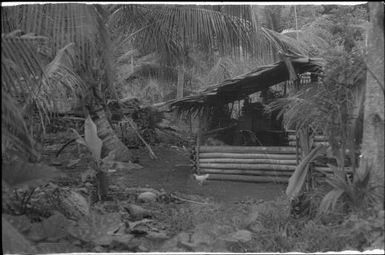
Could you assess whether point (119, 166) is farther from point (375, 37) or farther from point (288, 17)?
point (288, 17)

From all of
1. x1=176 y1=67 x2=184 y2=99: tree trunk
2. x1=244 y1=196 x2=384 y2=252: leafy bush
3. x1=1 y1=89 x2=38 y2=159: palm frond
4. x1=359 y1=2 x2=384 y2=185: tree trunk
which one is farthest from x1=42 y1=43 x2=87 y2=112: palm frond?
x1=176 y1=67 x2=184 y2=99: tree trunk

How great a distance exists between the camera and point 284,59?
6.90 m

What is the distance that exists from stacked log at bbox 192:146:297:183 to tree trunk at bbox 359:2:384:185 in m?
2.72

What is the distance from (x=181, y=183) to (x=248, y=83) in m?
2.31

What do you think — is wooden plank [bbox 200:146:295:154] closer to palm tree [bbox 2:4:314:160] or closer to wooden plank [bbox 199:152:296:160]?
wooden plank [bbox 199:152:296:160]

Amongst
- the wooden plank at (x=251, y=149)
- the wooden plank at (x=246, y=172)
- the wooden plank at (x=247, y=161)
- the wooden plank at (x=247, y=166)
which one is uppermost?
the wooden plank at (x=251, y=149)

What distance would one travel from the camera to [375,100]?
460 centimetres

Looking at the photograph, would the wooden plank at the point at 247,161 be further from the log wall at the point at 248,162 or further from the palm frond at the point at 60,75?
the palm frond at the point at 60,75

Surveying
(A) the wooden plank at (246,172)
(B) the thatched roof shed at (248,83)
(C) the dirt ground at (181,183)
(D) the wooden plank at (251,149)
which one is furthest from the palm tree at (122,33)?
(D) the wooden plank at (251,149)

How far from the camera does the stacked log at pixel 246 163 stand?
299 inches

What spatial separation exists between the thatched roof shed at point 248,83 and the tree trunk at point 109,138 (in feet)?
4.80

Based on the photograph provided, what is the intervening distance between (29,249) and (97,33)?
9.07 ft

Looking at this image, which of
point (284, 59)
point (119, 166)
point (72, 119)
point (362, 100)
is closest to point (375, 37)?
point (362, 100)

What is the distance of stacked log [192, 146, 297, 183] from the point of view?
759 centimetres
